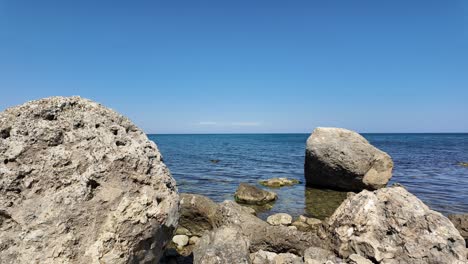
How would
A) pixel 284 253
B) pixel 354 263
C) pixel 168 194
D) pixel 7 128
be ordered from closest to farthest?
pixel 7 128 → pixel 168 194 → pixel 354 263 → pixel 284 253

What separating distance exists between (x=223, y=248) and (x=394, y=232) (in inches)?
177

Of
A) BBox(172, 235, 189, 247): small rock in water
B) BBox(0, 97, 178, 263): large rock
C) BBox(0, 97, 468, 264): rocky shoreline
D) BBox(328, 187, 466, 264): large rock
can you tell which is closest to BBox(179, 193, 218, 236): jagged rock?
BBox(172, 235, 189, 247): small rock in water

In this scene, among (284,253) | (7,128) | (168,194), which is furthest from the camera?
(284,253)

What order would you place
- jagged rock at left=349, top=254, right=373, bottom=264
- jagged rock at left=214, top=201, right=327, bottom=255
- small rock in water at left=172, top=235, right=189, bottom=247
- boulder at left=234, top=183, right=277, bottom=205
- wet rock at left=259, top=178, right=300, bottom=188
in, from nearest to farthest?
jagged rock at left=349, top=254, right=373, bottom=264, jagged rock at left=214, top=201, right=327, bottom=255, small rock in water at left=172, top=235, right=189, bottom=247, boulder at left=234, top=183, right=277, bottom=205, wet rock at left=259, top=178, right=300, bottom=188

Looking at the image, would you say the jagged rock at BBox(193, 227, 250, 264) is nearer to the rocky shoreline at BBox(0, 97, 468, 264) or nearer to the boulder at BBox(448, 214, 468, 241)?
the rocky shoreline at BBox(0, 97, 468, 264)

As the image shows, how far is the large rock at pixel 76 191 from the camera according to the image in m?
4.23

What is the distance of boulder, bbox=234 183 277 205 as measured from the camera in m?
17.3

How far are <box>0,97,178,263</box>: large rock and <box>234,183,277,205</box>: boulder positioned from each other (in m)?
12.4

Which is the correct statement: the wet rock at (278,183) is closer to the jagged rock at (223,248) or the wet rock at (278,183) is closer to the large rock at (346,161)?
the large rock at (346,161)

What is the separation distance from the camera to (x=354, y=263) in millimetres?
7906

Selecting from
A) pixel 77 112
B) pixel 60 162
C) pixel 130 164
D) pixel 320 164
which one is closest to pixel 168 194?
pixel 130 164

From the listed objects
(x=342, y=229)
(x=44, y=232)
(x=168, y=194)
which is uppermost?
(x=168, y=194)

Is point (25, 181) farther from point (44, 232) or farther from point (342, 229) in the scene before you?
point (342, 229)

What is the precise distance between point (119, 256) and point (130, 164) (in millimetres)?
1260
